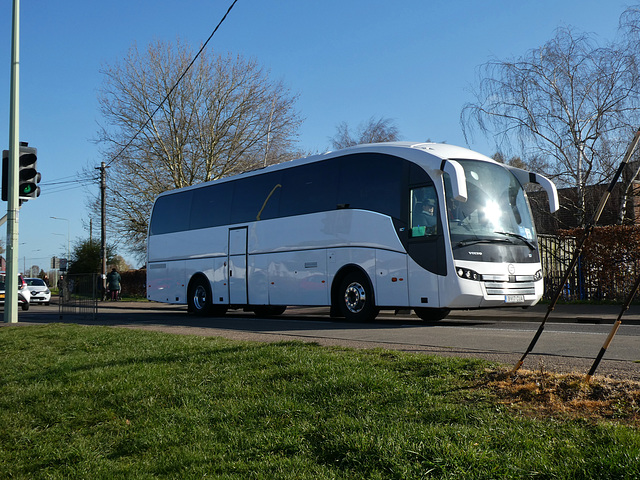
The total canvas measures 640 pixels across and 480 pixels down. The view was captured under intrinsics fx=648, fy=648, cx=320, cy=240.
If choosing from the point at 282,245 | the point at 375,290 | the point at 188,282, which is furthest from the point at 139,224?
the point at 375,290

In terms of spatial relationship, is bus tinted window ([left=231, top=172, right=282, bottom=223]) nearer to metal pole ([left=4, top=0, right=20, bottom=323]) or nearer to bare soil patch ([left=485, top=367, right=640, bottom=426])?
metal pole ([left=4, top=0, right=20, bottom=323])

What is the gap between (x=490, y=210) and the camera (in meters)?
12.5

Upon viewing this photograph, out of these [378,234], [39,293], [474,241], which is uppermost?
[378,234]

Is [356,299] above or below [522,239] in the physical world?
below

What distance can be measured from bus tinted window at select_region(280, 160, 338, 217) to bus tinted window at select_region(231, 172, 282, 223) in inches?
13.0

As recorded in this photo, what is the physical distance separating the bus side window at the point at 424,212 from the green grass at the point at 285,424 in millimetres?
5413

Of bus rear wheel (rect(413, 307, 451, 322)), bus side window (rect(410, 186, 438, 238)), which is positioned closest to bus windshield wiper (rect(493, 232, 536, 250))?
bus side window (rect(410, 186, 438, 238))

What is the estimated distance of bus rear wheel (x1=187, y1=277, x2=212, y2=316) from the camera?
732 inches

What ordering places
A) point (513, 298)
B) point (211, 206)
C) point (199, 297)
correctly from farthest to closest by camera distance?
point (199, 297) < point (211, 206) < point (513, 298)

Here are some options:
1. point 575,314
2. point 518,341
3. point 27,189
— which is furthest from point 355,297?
point 27,189

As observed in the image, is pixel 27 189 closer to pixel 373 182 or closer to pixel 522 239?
pixel 373 182

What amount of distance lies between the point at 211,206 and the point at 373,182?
21.6 ft

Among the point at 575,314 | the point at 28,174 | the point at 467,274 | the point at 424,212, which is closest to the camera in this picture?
the point at 467,274

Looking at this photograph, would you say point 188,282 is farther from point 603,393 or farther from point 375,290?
point 603,393
